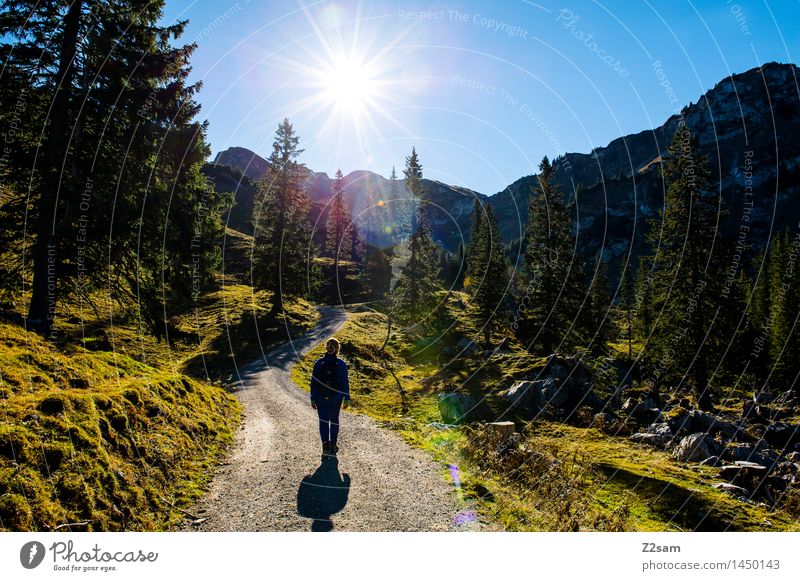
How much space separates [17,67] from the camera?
1334cm

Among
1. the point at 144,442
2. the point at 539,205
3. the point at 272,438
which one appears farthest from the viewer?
the point at 539,205

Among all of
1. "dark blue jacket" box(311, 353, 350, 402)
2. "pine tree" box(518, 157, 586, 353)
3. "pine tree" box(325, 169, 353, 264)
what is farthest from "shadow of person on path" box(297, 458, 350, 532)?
"pine tree" box(325, 169, 353, 264)

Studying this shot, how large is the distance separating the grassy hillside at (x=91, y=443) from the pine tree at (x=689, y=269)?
30.6 meters

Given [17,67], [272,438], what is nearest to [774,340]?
[272,438]

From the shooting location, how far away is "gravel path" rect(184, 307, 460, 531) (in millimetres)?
6828

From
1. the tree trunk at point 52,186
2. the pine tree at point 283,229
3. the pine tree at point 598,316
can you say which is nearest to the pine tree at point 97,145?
the tree trunk at point 52,186
